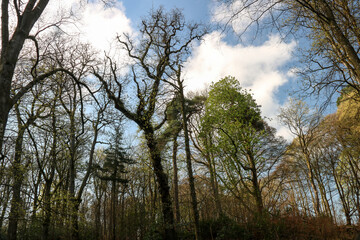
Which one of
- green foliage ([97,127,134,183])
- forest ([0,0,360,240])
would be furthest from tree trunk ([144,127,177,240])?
green foliage ([97,127,134,183])

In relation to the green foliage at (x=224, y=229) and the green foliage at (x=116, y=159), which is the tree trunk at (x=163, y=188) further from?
the green foliage at (x=116, y=159)

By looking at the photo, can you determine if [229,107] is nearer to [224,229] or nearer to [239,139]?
[239,139]

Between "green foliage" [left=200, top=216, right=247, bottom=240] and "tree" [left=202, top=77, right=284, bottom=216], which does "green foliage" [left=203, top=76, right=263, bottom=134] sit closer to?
"tree" [left=202, top=77, right=284, bottom=216]

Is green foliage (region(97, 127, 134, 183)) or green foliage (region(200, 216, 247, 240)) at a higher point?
green foliage (region(97, 127, 134, 183))

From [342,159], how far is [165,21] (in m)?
14.9

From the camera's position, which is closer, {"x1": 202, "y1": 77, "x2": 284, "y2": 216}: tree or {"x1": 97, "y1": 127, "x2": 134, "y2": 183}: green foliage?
{"x1": 202, "y1": 77, "x2": 284, "y2": 216}: tree

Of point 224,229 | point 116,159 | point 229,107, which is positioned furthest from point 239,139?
point 116,159

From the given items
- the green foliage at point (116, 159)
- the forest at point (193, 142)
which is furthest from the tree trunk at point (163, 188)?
the green foliage at point (116, 159)

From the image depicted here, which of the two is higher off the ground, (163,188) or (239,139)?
(239,139)

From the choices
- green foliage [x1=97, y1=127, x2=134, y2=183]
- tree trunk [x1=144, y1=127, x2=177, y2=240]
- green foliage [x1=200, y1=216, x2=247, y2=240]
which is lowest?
green foliage [x1=200, y1=216, x2=247, y2=240]

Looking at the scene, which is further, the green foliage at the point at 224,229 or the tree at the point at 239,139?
the tree at the point at 239,139

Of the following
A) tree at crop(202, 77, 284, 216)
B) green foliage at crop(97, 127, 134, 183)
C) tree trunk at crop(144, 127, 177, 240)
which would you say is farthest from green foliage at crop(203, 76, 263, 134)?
green foliage at crop(97, 127, 134, 183)

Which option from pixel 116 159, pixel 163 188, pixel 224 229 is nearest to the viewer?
pixel 224 229

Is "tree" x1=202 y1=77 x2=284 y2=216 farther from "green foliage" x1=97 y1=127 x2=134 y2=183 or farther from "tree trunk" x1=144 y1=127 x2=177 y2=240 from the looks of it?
"green foliage" x1=97 y1=127 x2=134 y2=183
